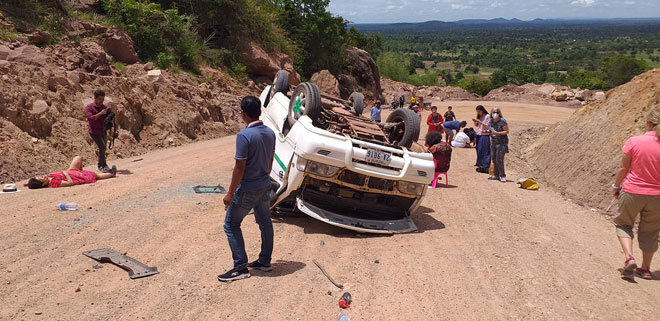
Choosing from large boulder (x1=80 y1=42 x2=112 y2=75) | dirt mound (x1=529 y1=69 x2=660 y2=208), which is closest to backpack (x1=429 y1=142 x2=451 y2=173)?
dirt mound (x1=529 y1=69 x2=660 y2=208)

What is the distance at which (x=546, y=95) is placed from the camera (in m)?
37.7

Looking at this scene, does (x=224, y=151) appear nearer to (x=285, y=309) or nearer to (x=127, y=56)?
(x=127, y=56)

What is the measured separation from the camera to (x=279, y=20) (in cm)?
3372

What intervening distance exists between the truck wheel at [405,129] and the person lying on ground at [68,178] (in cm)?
520

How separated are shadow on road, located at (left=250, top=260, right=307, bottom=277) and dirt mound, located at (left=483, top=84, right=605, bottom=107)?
3208cm

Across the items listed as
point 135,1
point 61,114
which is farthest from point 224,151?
point 135,1

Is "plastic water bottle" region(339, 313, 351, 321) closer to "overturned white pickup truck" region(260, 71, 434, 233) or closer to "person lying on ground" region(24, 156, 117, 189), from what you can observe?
"overturned white pickup truck" region(260, 71, 434, 233)

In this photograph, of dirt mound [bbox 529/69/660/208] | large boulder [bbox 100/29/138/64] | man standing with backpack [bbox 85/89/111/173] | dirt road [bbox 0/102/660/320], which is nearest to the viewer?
dirt road [bbox 0/102/660/320]

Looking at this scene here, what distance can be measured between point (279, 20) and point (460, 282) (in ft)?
96.9

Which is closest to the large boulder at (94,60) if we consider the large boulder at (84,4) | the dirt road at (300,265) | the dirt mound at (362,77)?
the large boulder at (84,4)

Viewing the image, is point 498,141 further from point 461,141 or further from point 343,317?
point 343,317

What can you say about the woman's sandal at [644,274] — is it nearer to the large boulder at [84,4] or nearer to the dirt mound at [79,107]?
the dirt mound at [79,107]

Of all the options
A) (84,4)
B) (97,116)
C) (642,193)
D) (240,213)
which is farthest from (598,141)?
(84,4)

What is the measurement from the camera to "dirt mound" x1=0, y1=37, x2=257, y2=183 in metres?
11.0
